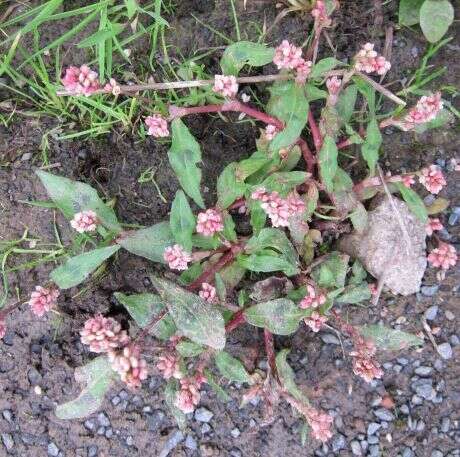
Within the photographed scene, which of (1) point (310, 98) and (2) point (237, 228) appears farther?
(2) point (237, 228)

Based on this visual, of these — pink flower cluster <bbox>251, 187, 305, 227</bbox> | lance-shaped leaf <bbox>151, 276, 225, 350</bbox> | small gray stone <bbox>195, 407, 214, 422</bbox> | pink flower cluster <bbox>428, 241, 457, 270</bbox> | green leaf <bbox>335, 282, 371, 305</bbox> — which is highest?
pink flower cluster <bbox>251, 187, 305, 227</bbox>

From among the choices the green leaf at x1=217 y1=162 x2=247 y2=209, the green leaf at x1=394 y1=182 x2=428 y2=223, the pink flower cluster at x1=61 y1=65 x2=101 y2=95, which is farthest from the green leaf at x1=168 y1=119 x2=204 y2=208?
the green leaf at x1=394 y1=182 x2=428 y2=223

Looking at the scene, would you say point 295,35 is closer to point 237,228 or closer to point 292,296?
point 237,228

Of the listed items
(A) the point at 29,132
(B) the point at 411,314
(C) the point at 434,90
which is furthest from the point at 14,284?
(C) the point at 434,90

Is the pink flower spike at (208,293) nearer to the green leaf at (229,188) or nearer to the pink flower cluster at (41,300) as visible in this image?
the green leaf at (229,188)

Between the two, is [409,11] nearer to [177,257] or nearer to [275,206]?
[275,206]

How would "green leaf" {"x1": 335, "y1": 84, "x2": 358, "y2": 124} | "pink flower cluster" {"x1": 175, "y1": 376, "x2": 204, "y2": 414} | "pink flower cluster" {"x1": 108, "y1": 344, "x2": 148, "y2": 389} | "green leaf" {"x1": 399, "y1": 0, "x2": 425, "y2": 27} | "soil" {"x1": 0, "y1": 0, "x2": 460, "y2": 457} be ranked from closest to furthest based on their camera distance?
"pink flower cluster" {"x1": 108, "y1": 344, "x2": 148, "y2": 389}, "pink flower cluster" {"x1": 175, "y1": 376, "x2": 204, "y2": 414}, "green leaf" {"x1": 335, "y1": 84, "x2": 358, "y2": 124}, "green leaf" {"x1": 399, "y1": 0, "x2": 425, "y2": 27}, "soil" {"x1": 0, "y1": 0, "x2": 460, "y2": 457}

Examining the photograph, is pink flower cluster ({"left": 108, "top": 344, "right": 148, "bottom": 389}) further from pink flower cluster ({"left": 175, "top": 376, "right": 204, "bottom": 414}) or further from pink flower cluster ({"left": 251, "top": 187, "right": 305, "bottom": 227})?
pink flower cluster ({"left": 251, "top": 187, "right": 305, "bottom": 227})
